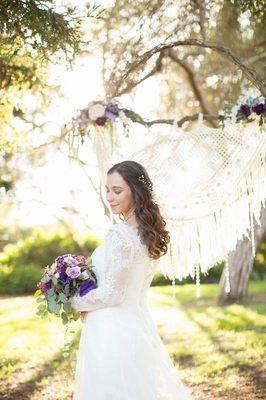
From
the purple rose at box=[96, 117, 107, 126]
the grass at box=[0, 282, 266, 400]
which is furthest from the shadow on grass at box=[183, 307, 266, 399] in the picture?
the purple rose at box=[96, 117, 107, 126]

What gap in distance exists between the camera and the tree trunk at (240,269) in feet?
25.7

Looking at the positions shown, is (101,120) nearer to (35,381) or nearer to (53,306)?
(53,306)

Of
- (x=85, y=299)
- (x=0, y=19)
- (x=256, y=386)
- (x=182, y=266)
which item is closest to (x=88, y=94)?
(x=0, y=19)

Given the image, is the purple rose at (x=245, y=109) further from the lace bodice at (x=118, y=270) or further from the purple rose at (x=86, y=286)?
the purple rose at (x=86, y=286)

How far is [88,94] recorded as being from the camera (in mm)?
5582

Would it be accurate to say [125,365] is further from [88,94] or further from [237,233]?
[88,94]

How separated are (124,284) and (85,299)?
0.18 m

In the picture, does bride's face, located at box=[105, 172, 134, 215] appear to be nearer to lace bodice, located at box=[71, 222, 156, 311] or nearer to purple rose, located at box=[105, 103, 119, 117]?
lace bodice, located at box=[71, 222, 156, 311]

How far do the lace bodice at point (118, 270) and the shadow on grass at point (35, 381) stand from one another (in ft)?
4.90

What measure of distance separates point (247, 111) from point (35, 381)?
280cm

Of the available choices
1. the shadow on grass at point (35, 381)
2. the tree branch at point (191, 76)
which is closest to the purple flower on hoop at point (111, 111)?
the shadow on grass at point (35, 381)

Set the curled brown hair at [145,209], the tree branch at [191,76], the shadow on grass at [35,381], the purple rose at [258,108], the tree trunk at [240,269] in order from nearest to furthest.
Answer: the curled brown hair at [145,209] < the purple rose at [258,108] < the shadow on grass at [35,381] < the tree branch at [191,76] < the tree trunk at [240,269]

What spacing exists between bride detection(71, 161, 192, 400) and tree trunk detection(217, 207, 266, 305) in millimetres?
5080

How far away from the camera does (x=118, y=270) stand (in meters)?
2.64
